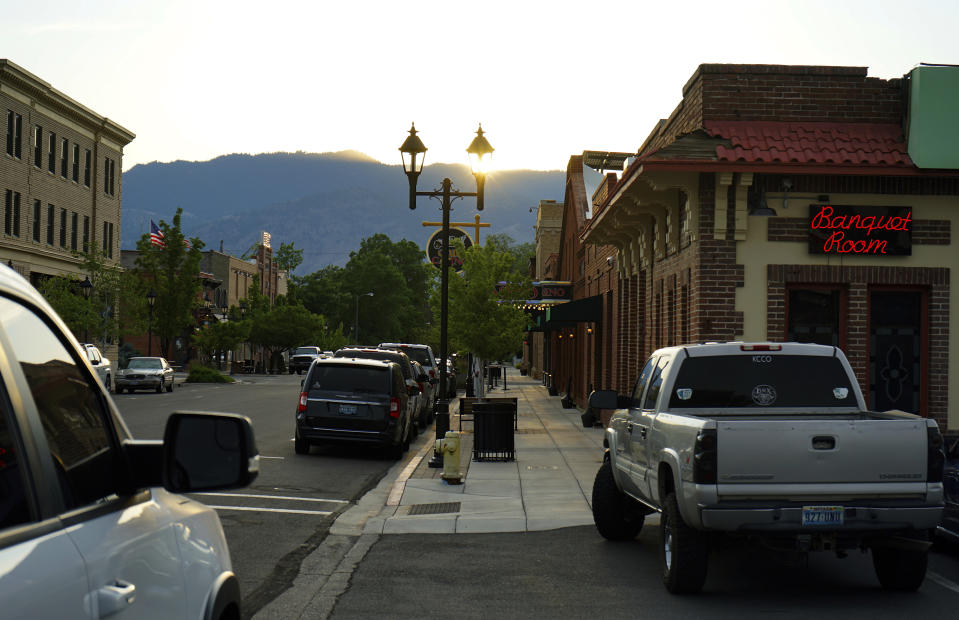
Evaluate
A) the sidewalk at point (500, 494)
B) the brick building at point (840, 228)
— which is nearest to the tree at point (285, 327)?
the sidewalk at point (500, 494)

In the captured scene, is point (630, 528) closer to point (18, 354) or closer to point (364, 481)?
point (364, 481)

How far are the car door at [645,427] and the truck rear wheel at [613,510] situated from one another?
103 cm

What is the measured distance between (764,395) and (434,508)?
17.1 feet

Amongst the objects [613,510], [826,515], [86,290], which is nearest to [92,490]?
[826,515]

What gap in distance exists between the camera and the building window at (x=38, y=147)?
51.1 meters

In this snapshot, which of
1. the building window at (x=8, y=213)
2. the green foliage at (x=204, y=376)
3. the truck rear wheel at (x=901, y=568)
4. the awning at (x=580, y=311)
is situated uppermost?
the building window at (x=8, y=213)

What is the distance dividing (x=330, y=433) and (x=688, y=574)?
12.1 m

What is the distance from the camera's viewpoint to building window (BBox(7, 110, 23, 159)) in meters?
48.2

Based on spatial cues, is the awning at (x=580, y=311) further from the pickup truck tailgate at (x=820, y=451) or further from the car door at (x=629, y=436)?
the pickup truck tailgate at (x=820, y=451)

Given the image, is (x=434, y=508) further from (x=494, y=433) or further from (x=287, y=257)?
(x=287, y=257)

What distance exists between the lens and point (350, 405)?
19.8m

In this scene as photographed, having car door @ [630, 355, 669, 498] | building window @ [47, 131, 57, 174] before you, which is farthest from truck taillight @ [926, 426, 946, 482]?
building window @ [47, 131, 57, 174]

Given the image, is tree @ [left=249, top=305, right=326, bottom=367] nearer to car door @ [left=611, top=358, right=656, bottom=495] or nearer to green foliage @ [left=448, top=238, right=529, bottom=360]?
green foliage @ [left=448, top=238, right=529, bottom=360]

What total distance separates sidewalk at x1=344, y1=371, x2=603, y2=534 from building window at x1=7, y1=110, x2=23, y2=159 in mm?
33236
